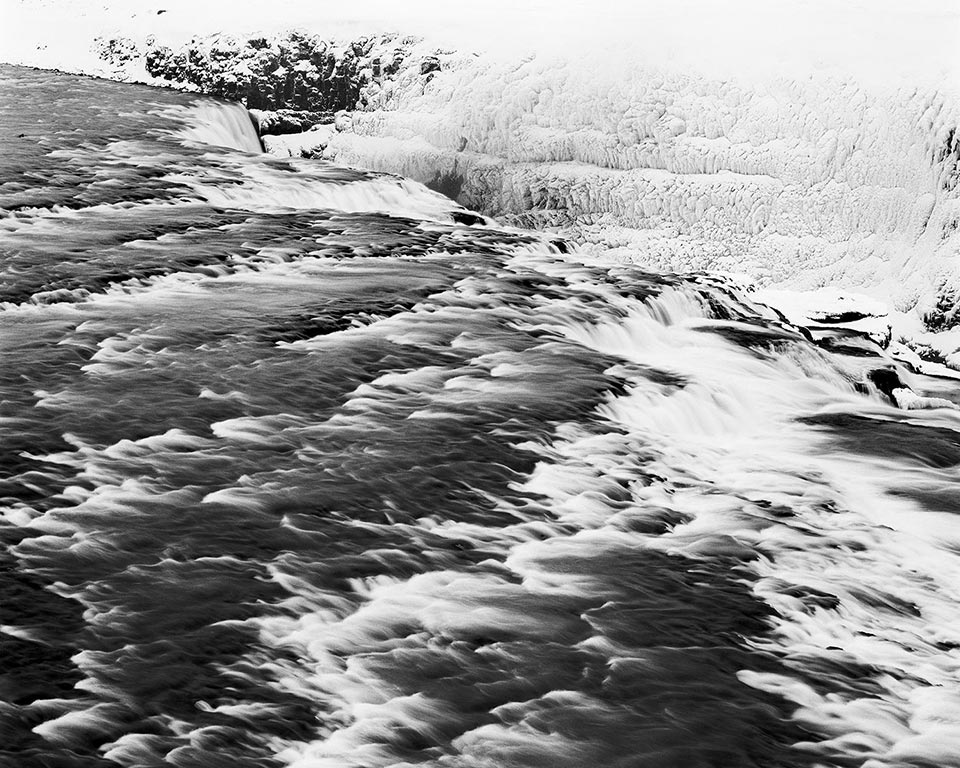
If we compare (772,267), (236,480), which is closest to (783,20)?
(772,267)

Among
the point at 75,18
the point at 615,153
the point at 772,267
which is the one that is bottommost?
the point at 772,267

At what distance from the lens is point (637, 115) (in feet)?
158

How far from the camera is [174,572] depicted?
5.51 metres

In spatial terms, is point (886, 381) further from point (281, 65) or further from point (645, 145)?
point (281, 65)

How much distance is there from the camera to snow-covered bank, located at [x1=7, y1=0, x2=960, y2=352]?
44.2 m

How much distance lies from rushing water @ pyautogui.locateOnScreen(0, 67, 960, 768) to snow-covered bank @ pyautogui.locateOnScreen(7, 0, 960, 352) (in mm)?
33413

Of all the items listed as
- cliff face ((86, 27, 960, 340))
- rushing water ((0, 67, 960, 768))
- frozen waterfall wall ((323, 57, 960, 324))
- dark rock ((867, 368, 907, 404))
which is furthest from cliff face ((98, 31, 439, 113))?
dark rock ((867, 368, 907, 404))

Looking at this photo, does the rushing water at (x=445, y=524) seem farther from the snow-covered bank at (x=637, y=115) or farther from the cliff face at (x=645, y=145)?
the cliff face at (x=645, y=145)

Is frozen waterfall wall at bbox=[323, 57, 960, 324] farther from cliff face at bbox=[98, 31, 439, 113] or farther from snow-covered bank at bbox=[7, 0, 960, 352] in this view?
cliff face at bbox=[98, 31, 439, 113]

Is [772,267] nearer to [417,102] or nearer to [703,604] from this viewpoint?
[417,102]

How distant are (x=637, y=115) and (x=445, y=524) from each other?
4428 cm

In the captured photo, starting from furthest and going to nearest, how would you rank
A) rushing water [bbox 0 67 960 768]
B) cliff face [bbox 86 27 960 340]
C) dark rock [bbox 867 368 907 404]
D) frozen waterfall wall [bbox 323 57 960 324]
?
cliff face [bbox 86 27 960 340] → frozen waterfall wall [bbox 323 57 960 324] → dark rock [bbox 867 368 907 404] → rushing water [bbox 0 67 960 768]

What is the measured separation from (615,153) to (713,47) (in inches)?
296

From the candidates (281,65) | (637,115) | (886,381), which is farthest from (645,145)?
(886,381)
